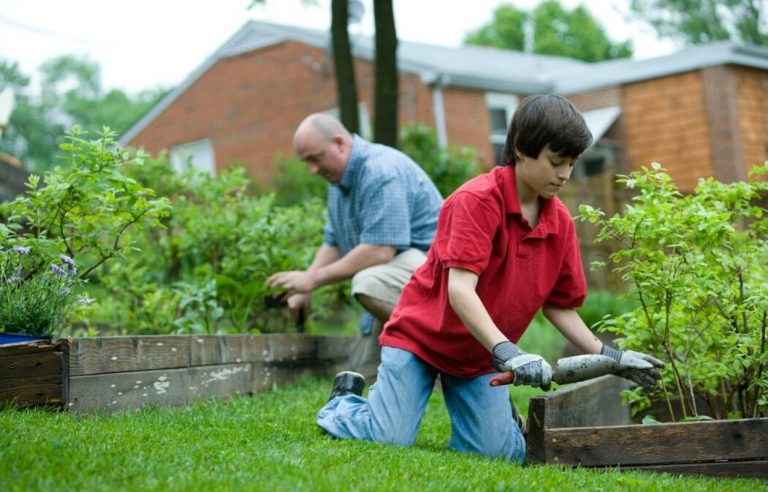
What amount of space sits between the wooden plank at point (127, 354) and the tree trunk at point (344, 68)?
17.8 ft

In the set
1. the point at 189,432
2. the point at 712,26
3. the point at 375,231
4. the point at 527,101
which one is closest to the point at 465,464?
the point at 189,432

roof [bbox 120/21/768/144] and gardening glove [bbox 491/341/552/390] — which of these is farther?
roof [bbox 120/21/768/144]

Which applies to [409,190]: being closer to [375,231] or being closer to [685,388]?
[375,231]

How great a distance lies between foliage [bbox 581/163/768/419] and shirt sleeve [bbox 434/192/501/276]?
422 mm

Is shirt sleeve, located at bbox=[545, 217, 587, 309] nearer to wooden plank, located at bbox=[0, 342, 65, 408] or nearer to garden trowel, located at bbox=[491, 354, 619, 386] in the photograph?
garden trowel, located at bbox=[491, 354, 619, 386]

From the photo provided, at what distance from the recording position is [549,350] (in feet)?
32.2

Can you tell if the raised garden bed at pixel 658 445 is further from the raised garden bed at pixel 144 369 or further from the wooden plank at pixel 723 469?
the raised garden bed at pixel 144 369

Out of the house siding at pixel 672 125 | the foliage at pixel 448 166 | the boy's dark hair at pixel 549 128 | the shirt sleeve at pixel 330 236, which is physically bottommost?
the shirt sleeve at pixel 330 236

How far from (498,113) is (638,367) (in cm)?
1807

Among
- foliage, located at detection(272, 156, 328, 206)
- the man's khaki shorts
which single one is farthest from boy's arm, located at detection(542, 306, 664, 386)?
foliage, located at detection(272, 156, 328, 206)

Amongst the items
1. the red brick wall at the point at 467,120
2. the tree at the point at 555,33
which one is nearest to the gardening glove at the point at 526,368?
the red brick wall at the point at 467,120

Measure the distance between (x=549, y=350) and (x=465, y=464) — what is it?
6238 millimetres

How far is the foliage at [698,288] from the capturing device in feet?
13.3

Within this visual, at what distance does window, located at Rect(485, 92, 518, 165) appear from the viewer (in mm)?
21250
